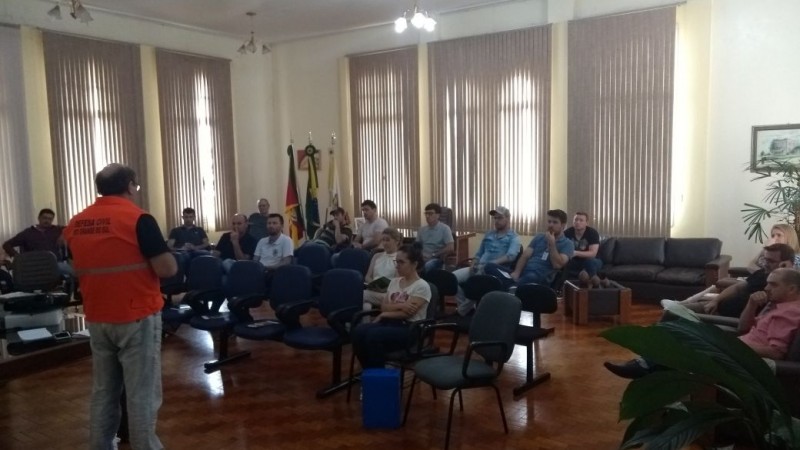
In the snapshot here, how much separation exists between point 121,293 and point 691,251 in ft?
22.0

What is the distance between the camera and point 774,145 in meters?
7.48

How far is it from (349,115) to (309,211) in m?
1.77

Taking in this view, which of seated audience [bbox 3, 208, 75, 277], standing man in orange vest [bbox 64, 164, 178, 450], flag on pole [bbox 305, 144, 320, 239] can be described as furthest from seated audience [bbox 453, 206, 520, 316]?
seated audience [bbox 3, 208, 75, 277]

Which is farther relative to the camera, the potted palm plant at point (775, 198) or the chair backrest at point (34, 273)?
the potted palm plant at point (775, 198)

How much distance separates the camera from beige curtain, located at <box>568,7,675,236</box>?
7.95 meters

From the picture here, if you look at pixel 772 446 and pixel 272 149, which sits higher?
pixel 272 149

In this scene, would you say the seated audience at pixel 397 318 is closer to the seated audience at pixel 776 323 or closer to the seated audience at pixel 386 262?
the seated audience at pixel 386 262

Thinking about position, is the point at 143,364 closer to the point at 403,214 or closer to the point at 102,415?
the point at 102,415

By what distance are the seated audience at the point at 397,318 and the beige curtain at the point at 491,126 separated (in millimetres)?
4865

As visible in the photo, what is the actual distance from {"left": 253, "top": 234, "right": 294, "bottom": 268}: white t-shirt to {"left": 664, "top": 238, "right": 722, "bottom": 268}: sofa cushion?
15.1ft

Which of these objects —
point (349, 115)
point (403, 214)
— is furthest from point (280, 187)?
point (403, 214)

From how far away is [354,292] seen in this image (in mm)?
4914

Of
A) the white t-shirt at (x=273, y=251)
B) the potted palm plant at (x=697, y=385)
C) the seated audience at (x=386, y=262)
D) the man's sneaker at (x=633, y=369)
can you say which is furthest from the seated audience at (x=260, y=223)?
the potted palm plant at (x=697, y=385)

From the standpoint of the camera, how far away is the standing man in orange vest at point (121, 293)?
3.03m
